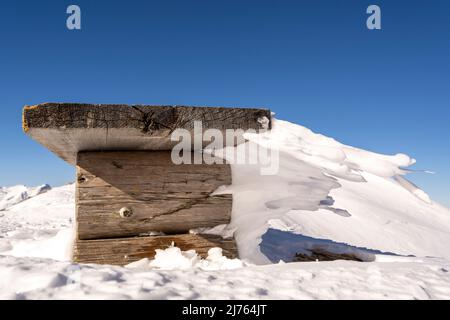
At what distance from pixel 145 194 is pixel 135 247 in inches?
14.2

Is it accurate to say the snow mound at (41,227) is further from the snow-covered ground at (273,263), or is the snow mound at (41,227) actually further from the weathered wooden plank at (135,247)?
the weathered wooden plank at (135,247)

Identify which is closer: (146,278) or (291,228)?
(146,278)

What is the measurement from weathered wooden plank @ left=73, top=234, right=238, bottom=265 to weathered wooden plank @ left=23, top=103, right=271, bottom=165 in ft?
2.15

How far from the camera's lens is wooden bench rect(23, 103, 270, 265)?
2.16m

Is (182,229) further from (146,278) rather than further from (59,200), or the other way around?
(59,200)

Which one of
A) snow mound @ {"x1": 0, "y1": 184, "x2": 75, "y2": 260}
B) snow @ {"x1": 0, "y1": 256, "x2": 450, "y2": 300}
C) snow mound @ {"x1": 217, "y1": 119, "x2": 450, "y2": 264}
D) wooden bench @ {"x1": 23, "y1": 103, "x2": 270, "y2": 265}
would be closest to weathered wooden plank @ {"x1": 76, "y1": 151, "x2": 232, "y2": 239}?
wooden bench @ {"x1": 23, "y1": 103, "x2": 270, "y2": 265}

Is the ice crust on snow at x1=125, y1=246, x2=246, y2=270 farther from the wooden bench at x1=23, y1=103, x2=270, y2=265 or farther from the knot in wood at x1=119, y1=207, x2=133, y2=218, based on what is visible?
the knot in wood at x1=119, y1=207, x2=133, y2=218

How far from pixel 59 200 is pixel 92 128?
670 inches

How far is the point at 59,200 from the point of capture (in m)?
17.2

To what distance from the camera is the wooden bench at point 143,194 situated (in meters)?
2.16

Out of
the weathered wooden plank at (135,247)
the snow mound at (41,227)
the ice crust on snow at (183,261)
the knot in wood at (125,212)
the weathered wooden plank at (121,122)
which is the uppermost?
the weathered wooden plank at (121,122)

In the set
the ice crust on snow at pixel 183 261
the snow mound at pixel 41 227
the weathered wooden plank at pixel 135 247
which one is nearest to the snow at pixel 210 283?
the ice crust on snow at pixel 183 261

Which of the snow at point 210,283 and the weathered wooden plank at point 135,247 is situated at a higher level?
the snow at point 210,283
